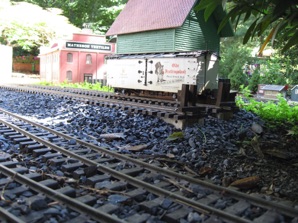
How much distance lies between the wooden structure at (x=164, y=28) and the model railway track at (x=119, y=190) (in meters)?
13.3

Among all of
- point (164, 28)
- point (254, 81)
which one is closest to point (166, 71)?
point (164, 28)

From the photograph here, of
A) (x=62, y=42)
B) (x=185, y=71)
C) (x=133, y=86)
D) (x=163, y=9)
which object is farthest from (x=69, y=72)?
(x=185, y=71)

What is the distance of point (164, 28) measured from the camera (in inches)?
717

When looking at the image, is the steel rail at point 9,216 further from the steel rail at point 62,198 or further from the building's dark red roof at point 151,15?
the building's dark red roof at point 151,15

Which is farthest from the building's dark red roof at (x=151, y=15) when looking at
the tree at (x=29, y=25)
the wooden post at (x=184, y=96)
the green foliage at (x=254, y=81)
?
the tree at (x=29, y=25)

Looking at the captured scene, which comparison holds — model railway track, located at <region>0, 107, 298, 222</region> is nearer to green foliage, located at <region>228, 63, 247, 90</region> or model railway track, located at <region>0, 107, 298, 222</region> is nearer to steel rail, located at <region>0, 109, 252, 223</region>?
steel rail, located at <region>0, 109, 252, 223</region>

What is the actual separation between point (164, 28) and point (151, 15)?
1890mm

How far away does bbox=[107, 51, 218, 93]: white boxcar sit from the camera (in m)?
11.6

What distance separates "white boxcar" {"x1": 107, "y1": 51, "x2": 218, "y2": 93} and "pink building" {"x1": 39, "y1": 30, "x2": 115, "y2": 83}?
30.6 ft

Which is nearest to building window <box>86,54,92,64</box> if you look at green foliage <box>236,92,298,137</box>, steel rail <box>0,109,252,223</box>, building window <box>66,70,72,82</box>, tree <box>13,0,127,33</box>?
building window <box>66,70,72,82</box>

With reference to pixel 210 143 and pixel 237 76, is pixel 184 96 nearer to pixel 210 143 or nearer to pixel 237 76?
pixel 210 143

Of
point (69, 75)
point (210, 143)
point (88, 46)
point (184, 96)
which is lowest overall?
point (210, 143)

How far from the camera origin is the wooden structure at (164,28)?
59.7 ft

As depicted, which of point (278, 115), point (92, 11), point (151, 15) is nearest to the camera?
point (278, 115)
